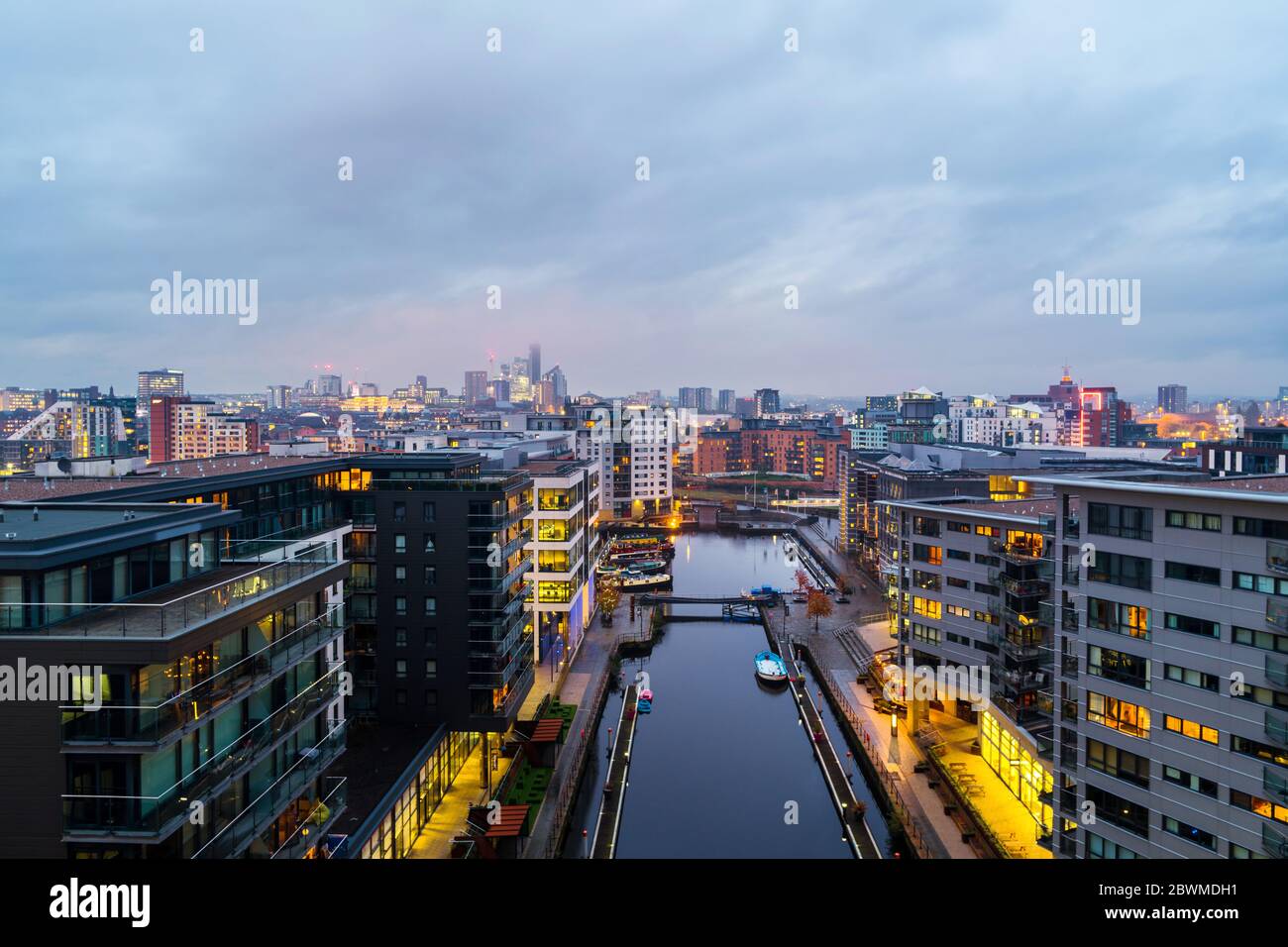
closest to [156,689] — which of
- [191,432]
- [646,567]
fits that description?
[646,567]

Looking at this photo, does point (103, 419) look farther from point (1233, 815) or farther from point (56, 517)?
point (1233, 815)

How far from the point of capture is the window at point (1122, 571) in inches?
492

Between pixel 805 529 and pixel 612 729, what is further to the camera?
pixel 805 529

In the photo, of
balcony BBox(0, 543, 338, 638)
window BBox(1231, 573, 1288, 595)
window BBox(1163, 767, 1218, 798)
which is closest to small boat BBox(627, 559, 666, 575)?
window BBox(1163, 767, 1218, 798)

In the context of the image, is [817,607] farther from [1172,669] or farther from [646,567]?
[1172,669]

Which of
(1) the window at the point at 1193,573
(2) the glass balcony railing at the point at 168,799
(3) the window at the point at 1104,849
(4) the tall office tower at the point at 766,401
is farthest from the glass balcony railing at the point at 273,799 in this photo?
(4) the tall office tower at the point at 766,401

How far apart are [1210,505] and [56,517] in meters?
15.6

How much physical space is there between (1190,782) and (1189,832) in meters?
0.74

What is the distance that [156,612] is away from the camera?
27.7 feet

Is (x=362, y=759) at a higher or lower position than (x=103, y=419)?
lower

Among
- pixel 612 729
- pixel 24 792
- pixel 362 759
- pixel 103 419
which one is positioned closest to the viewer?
pixel 24 792

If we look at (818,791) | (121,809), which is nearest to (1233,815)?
(818,791)

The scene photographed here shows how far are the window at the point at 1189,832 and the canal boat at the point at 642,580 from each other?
3179cm
